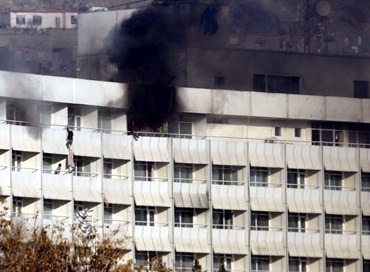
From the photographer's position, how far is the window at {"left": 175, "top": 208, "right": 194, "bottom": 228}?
465 feet

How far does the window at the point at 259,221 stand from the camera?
14400 centimetres

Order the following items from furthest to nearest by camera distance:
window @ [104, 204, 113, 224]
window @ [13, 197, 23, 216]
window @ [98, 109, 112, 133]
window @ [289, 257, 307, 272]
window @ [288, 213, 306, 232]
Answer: window @ [288, 213, 306, 232] < window @ [289, 257, 307, 272] < window @ [98, 109, 112, 133] < window @ [104, 204, 113, 224] < window @ [13, 197, 23, 216]

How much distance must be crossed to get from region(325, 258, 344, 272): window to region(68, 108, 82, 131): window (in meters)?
19.0

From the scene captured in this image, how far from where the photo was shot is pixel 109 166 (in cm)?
13950

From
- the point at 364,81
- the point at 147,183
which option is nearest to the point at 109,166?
the point at 147,183

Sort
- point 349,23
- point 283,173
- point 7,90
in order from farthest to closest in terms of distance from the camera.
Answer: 1. point 349,23
2. point 283,173
3. point 7,90

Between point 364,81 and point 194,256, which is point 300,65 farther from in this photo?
point 194,256

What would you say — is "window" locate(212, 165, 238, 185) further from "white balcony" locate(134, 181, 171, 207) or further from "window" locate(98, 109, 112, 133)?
"window" locate(98, 109, 112, 133)

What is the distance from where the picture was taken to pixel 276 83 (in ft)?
498

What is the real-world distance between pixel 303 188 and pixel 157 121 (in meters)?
10.2

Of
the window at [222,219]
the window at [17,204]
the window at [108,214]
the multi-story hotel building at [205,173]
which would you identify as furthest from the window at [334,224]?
the window at [17,204]

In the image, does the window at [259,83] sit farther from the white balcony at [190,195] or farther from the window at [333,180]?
the white balcony at [190,195]

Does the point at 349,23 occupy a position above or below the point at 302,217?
above

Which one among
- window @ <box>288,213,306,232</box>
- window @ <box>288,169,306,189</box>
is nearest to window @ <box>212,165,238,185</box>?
window @ <box>288,169,306,189</box>
